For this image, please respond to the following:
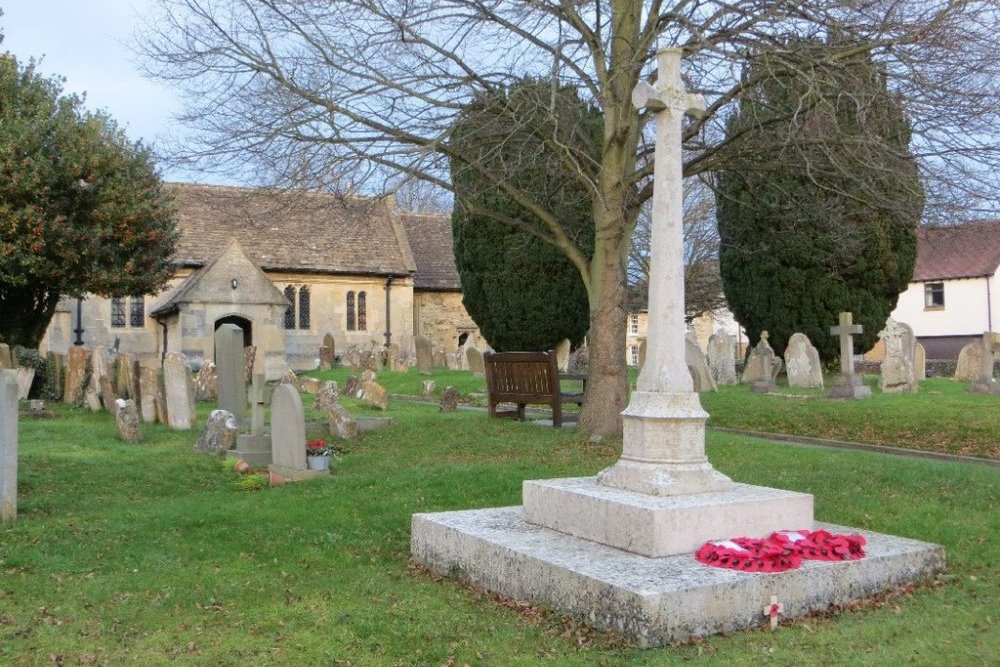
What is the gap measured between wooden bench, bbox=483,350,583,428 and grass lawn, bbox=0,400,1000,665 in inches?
96.6

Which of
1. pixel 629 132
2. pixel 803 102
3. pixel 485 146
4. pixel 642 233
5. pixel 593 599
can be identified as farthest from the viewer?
pixel 642 233

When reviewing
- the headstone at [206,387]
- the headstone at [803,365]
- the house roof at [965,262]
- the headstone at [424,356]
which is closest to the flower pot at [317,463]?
the headstone at [206,387]

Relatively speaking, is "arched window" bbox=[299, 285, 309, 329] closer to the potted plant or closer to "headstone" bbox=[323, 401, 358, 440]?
"headstone" bbox=[323, 401, 358, 440]

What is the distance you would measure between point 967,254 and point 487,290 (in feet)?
101

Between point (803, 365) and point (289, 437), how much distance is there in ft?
52.0

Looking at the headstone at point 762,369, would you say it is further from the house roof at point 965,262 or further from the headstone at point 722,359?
the house roof at point 965,262

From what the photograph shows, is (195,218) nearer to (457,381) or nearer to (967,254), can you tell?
(457,381)

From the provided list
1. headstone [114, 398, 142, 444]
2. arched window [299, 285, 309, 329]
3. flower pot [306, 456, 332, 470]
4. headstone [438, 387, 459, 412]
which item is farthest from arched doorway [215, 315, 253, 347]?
flower pot [306, 456, 332, 470]

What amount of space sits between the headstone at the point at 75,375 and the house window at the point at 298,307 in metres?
18.2

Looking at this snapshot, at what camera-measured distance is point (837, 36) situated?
11086 mm

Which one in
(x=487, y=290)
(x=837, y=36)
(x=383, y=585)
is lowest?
(x=383, y=585)

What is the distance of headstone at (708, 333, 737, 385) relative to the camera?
2570cm

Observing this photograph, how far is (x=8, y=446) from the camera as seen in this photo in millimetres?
7922

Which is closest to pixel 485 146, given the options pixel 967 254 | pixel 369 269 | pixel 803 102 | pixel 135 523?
pixel 803 102
